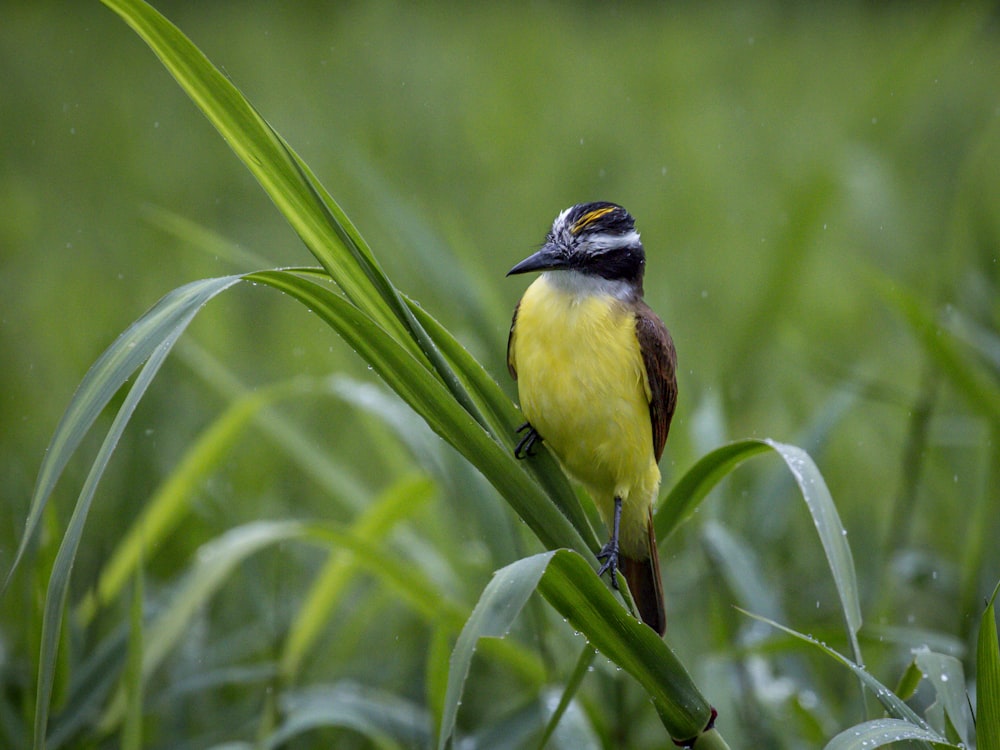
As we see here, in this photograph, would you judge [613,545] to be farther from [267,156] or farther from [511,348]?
[267,156]

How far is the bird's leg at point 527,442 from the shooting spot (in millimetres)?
1949

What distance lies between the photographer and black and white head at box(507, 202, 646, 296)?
7.50 feet

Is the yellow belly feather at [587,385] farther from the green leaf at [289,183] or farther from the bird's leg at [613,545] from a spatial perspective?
the green leaf at [289,183]

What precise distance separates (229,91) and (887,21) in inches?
371

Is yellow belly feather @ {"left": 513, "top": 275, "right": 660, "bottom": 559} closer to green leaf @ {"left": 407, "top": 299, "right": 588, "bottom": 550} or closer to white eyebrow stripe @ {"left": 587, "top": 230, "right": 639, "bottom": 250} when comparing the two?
white eyebrow stripe @ {"left": 587, "top": 230, "right": 639, "bottom": 250}

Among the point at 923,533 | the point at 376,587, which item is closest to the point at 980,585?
the point at 923,533

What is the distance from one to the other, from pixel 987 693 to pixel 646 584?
930 millimetres

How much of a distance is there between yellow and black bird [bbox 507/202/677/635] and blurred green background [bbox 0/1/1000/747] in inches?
11.3

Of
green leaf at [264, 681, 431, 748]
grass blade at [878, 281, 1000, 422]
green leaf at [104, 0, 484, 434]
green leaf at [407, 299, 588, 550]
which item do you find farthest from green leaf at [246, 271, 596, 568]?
grass blade at [878, 281, 1000, 422]

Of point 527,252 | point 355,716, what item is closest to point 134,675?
point 355,716

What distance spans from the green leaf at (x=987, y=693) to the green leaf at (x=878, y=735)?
7 cm

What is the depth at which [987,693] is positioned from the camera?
1659mm

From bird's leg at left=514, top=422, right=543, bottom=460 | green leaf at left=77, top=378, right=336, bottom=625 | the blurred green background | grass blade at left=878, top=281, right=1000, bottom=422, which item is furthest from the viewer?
the blurred green background

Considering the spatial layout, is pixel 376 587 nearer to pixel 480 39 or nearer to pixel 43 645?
pixel 43 645
